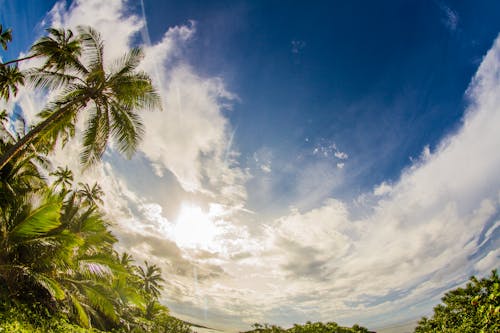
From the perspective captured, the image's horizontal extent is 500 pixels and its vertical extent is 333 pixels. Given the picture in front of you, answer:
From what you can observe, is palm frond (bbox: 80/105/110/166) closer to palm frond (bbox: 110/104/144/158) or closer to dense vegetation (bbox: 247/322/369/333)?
palm frond (bbox: 110/104/144/158)

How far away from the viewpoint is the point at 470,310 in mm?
8969

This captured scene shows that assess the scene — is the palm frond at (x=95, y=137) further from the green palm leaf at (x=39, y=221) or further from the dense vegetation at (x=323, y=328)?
the dense vegetation at (x=323, y=328)

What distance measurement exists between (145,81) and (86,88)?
2695 millimetres

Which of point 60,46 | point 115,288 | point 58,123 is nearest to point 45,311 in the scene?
point 115,288

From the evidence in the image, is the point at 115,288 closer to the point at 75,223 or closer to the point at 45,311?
the point at 45,311

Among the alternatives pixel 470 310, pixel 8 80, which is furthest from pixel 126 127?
pixel 470 310

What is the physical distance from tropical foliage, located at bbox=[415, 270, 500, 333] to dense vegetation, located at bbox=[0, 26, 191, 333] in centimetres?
1241

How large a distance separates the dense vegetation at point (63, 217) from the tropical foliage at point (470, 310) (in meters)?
12.4

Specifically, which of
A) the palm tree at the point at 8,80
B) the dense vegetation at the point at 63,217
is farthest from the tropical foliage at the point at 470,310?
the palm tree at the point at 8,80

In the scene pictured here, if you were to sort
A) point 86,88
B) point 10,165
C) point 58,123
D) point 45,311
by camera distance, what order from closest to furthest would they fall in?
point 45,311 < point 10,165 < point 58,123 < point 86,88

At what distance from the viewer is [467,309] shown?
9.12m

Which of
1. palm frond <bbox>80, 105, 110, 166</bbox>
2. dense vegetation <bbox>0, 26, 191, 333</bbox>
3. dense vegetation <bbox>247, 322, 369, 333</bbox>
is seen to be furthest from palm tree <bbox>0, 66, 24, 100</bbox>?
dense vegetation <bbox>247, 322, 369, 333</bbox>

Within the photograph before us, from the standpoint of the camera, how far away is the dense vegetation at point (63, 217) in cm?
782

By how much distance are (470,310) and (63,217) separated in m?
17.6
